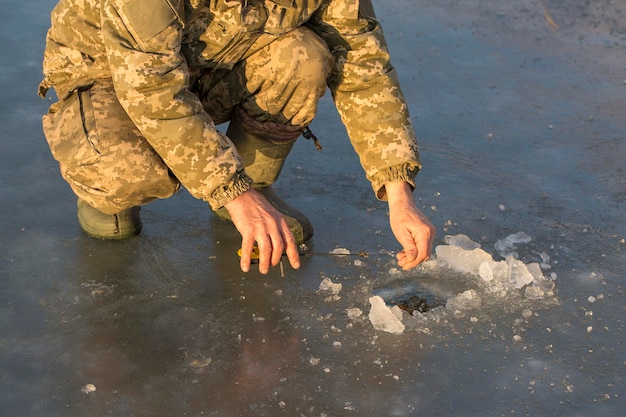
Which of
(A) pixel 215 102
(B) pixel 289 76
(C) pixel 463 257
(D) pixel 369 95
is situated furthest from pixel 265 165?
(C) pixel 463 257

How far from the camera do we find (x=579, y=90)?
426cm

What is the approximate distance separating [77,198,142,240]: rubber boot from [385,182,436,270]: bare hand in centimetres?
88

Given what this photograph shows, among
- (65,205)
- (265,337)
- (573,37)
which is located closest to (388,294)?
(265,337)

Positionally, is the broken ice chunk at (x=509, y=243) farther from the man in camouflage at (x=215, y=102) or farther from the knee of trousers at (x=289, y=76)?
the knee of trousers at (x=289, y=76)

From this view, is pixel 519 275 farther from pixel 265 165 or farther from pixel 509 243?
pixel 265 165

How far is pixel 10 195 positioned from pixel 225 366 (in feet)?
4.01

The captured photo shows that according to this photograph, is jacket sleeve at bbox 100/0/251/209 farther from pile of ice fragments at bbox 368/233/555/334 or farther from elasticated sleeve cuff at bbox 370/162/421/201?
pile of ice fragments at bbox 368/233/555/334

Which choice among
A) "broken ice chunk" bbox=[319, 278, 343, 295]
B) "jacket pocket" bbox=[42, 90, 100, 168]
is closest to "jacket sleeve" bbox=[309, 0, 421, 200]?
"broken ice chunk" bbox=[319, 278, 343, 295]

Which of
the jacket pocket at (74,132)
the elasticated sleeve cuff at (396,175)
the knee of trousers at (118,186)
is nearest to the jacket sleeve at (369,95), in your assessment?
the elasticated sleeve cuff at (396,175)

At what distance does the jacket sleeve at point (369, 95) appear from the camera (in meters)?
2.69

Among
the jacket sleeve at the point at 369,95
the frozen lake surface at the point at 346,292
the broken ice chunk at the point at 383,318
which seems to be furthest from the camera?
the jacket sleeve at the point at 369,95

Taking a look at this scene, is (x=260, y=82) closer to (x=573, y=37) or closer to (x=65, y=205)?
(x=65, y=205)

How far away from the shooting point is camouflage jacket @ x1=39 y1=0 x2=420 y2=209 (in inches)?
95.3

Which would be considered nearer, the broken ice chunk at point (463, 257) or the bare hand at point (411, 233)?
the bare hand at point (411, 233)
